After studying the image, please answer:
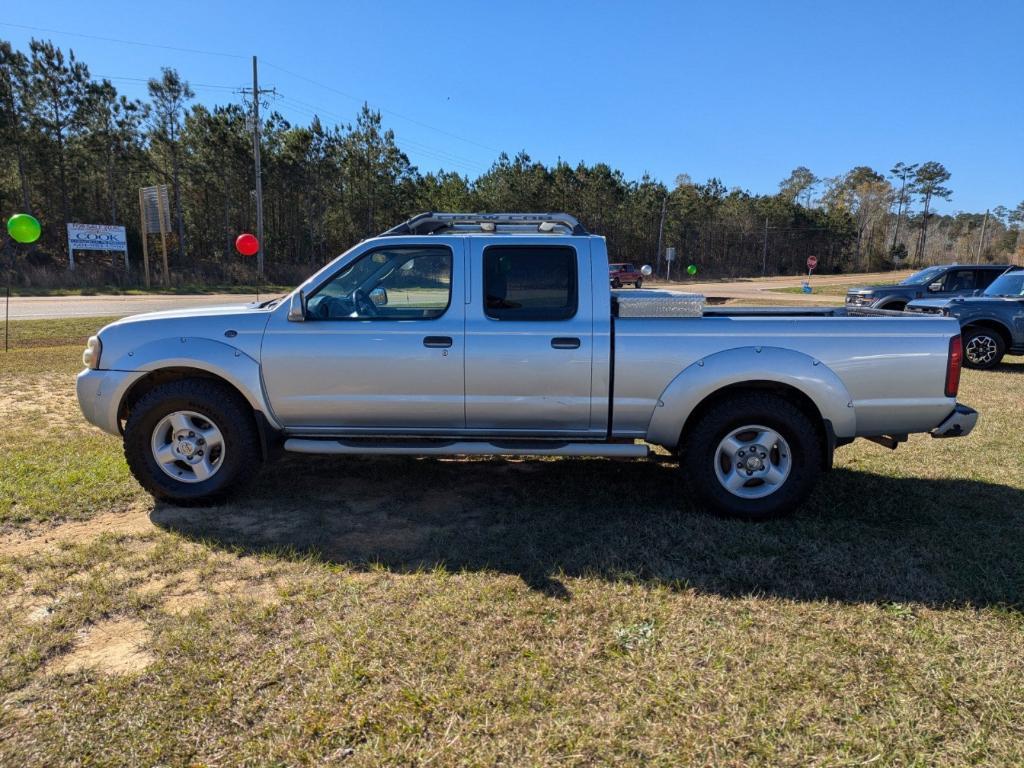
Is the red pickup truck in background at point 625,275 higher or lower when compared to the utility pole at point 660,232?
lower

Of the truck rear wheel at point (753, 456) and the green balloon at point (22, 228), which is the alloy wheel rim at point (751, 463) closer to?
the truck rear wheel at point (753, 456)

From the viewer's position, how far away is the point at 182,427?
4.41 m

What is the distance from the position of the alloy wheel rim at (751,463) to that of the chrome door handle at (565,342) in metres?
1.14

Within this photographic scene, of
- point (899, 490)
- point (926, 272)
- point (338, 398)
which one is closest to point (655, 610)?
point (338, 398)

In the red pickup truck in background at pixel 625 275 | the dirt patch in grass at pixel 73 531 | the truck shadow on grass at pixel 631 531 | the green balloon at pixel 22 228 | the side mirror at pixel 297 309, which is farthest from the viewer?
the red pickup truck in background at pixel 625 275

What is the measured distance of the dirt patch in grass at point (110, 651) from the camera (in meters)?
2.70

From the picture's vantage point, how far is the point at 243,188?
4306 centimetres

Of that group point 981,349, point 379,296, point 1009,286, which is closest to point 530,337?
point 379,296

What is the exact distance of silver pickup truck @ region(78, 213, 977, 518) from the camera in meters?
4.15

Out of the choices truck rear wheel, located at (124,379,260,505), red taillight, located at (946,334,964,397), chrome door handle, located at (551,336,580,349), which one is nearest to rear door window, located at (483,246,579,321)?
chrome door handle, located at (551,336,580,349)

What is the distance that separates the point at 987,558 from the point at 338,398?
4.13 metres

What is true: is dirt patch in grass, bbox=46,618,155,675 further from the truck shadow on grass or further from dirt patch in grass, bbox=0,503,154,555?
dirt patch in grass, bbox=0,503,154,555

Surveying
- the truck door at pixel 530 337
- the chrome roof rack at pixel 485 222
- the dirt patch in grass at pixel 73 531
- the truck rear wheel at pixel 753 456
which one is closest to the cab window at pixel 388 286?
the truck door at pixel 530 337

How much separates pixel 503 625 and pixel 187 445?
2702 millimetres
